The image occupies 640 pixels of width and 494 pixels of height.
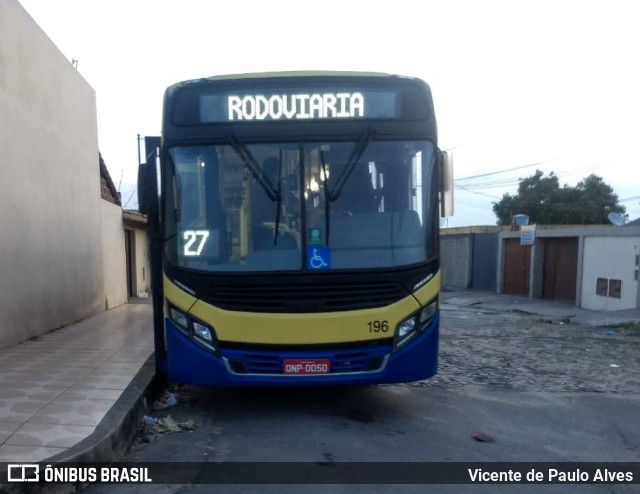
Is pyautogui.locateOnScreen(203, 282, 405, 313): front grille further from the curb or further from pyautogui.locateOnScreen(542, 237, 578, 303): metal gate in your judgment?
pyautogui.locateOnScreen(542, 237, 578, 303): metal gate

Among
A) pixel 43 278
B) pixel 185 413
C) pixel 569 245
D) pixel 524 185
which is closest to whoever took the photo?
pixel 185 413

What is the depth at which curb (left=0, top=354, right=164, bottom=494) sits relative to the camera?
11.8 feet

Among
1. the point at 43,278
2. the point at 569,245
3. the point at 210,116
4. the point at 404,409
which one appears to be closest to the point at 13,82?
the point at 43,278

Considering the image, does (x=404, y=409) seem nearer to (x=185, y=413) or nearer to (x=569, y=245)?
(x=185, y=413)

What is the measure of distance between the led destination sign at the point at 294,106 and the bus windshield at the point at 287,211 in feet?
0.91

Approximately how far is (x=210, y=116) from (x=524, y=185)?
1683 inches

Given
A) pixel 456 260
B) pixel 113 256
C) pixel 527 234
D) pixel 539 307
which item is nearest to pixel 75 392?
pixel 113 256

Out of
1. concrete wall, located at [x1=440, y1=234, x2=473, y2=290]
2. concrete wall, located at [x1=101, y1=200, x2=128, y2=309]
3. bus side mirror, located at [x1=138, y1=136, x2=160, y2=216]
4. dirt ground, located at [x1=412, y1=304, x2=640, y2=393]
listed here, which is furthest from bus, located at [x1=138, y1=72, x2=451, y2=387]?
concrete wall, located at [x1=440, y1=234, x2=473, y2=290]

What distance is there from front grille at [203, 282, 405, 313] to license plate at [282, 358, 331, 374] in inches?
17.4

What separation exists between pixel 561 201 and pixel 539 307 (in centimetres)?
2722

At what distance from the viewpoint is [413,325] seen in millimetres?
5258

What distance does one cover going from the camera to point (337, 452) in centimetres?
463

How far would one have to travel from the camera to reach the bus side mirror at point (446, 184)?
5.51 metres

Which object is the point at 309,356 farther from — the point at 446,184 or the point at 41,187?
the point at 41,187
